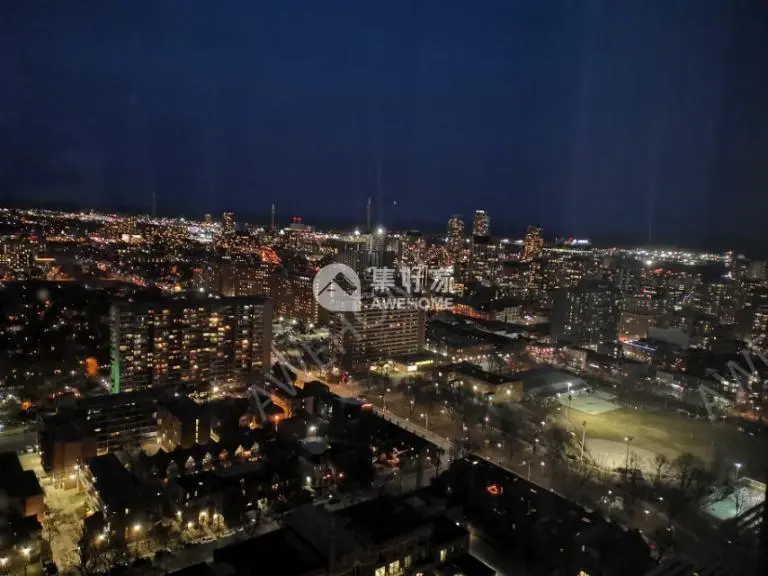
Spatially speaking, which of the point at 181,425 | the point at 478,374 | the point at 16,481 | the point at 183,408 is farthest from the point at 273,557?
the point at 478,374

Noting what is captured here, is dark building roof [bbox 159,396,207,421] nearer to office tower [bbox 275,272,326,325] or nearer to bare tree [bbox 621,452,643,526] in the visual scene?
bare tree [bbox 621,452,643,526]

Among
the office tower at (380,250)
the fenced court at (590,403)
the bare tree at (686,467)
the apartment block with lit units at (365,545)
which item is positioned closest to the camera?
the apartment block with lit units at (365,545)

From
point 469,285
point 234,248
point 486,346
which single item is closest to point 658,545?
point 486,346

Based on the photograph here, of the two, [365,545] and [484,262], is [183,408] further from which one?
[484,262]

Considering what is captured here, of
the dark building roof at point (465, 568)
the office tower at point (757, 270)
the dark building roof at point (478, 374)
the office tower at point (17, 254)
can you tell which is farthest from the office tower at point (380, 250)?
the office tower at point (757, 270)

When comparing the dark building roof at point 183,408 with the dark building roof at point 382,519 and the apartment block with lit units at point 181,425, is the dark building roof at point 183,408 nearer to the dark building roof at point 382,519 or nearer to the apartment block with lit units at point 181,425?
the apartment block with lit units at point 181,425

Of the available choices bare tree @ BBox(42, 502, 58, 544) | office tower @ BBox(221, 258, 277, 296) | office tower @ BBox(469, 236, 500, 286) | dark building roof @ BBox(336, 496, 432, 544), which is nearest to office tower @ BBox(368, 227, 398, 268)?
office tower @ BBox(221, 258, 277, 296)
